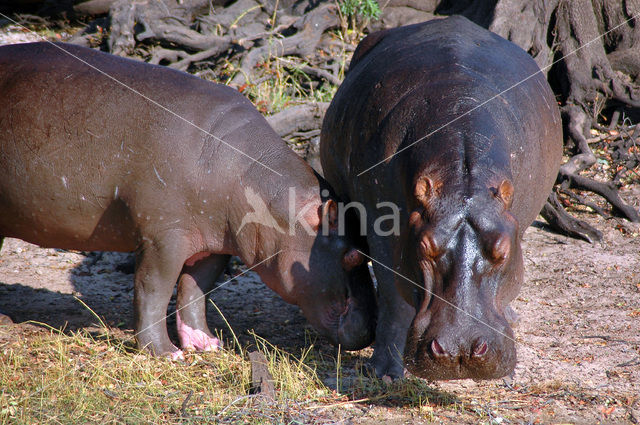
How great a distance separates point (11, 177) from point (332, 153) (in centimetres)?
196

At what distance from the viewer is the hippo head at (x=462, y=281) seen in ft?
10.1

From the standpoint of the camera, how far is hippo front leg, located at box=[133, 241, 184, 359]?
14.3 feet

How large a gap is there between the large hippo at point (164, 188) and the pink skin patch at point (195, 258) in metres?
0.11

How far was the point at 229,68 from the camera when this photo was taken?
787 centimetres

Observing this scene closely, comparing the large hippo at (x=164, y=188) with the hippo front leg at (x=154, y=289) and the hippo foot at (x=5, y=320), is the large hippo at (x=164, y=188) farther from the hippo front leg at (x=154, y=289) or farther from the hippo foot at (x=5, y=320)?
the hippo foot at (x=5, y=320)

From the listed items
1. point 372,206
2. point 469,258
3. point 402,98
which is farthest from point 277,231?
point 469,258

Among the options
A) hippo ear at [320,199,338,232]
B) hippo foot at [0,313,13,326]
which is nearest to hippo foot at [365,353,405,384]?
hippo ear at [320,199,338,232]

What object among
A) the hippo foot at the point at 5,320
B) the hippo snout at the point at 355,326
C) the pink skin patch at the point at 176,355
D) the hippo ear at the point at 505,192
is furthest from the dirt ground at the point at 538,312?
the hippo ear at the point at 505,192

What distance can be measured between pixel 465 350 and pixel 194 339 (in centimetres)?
214

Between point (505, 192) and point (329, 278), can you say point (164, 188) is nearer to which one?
point (329, 278)

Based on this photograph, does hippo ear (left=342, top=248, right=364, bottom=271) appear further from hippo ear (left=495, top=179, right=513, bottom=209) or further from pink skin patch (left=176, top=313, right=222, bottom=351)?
hippo ear (left=495, top=179, right=513, bottom=209)

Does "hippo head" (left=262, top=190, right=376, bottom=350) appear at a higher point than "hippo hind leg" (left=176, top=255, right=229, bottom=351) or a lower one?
higher

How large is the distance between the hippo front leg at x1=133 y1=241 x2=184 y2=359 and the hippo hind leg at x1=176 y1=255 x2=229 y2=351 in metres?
0.27

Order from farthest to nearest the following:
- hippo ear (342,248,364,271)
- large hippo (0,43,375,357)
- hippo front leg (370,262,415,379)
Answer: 1. large hippo (0,43,375,357)
2. hippo ear (342,248,364,271)
3. hippo front leg (370,262,415,379)
